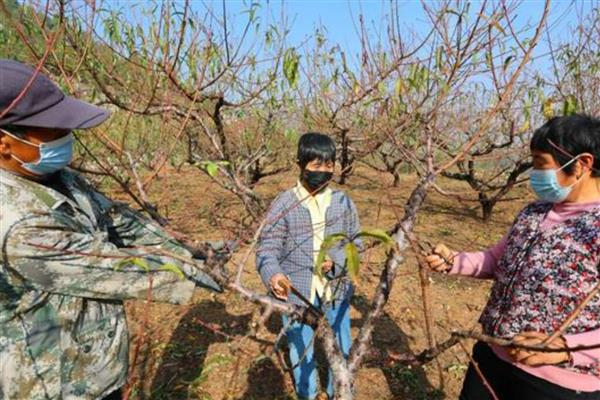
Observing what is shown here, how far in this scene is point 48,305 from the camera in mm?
1171

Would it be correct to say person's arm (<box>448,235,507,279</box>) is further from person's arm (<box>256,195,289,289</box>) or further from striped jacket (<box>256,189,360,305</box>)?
person's arm (<box>256,195,289,289</box>)

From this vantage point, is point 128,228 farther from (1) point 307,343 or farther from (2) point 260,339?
(1) point 307,343

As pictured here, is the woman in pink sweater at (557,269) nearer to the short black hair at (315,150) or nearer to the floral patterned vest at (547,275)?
the floral patterned vest at (547,275)

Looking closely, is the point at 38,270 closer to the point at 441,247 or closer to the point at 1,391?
the point at 1,391

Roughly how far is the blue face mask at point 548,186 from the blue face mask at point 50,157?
57.8 inches

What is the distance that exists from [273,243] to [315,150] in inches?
19.7

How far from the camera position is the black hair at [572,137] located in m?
1.20

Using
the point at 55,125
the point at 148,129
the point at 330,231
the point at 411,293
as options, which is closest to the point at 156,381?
the point at 330,231

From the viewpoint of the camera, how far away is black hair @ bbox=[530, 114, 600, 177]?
3.95ft

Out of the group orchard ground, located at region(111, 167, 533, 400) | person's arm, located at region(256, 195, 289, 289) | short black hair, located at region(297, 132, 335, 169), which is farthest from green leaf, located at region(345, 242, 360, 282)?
short black hair, located at region(297, 132, 335, 169)

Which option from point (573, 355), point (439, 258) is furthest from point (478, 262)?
point (573, 355)

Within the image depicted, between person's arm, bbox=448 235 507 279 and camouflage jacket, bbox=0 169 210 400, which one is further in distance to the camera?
person's arm, bbox=448 235 507 279

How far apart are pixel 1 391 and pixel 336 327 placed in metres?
1.45

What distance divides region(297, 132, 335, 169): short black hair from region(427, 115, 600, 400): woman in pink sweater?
0.91 meters
